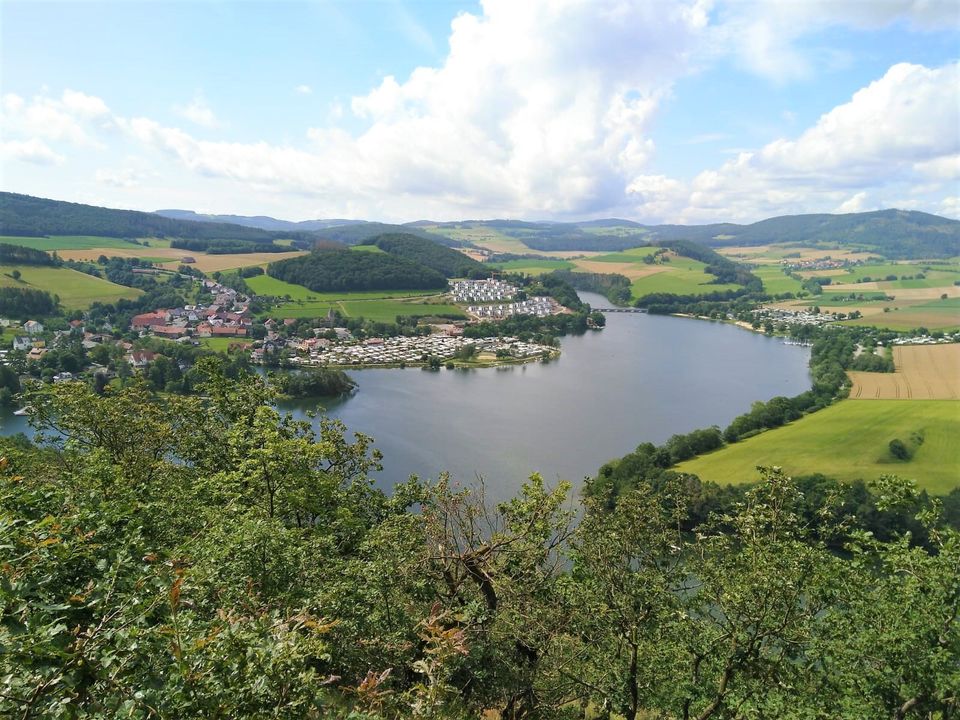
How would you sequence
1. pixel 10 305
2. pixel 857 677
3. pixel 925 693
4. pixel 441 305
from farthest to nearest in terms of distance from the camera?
pixel 441 305 → pixel 10 305 → pixel 857 677 → pixel 925 693

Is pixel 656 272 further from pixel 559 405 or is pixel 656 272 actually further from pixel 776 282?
pixel 559 405

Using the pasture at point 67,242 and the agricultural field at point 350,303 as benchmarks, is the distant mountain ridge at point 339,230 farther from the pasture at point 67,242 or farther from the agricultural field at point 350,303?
the agricultural field at point 350,303

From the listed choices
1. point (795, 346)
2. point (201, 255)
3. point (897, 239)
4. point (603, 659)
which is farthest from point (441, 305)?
point (897, 239)

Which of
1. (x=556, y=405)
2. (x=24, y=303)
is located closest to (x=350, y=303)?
(x=24, y=303)

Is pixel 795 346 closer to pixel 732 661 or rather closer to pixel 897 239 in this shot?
pixel 732 661

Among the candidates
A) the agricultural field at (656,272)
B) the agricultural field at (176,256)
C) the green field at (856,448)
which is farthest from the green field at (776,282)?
the agricultural field at (176,256)

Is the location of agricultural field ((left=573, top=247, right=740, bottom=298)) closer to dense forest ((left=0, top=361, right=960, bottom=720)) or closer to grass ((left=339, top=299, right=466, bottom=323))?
grass ((left=339, top=299, right=466, bottom=323))
